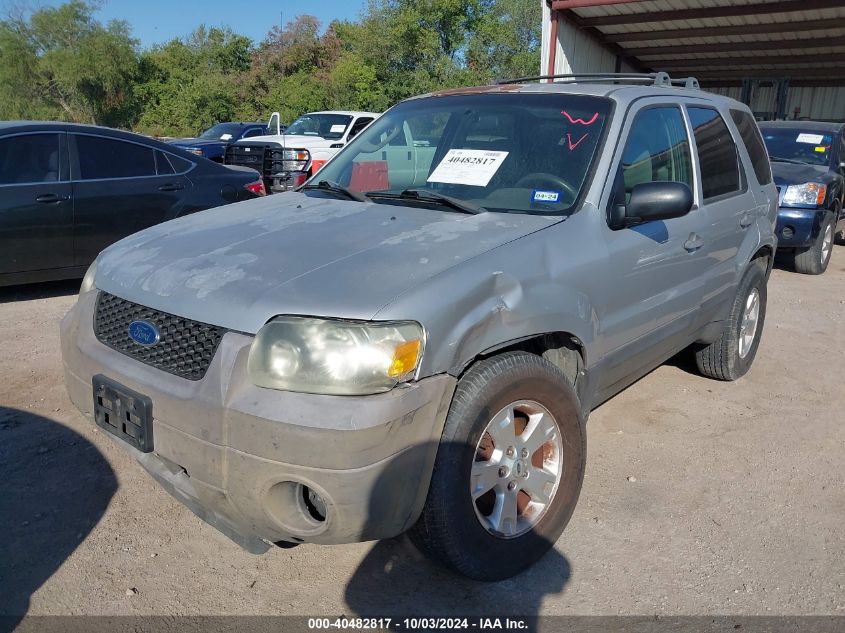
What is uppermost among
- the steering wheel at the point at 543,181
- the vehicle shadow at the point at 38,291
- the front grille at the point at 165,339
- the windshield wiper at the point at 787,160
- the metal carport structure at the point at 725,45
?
the metal carport structure at the point at 725,45

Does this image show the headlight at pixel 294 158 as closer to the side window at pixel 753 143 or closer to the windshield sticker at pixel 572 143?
the side window at pixel 753 143

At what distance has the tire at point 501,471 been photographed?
2.38 metres

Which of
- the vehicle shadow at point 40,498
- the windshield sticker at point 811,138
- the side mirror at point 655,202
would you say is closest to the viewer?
the vehicle shadow at point 40,498

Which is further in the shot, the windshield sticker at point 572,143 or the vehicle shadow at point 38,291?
the vehicle shadow at point 38,291

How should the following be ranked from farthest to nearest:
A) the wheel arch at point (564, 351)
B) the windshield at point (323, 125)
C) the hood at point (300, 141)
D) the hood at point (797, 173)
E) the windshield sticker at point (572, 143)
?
the windshield at point (323, 125), the hood at point (300, 141), the hood at point (797, 173), the windshield sticker at point (572, 143), the wheel arch at point (564, 351)

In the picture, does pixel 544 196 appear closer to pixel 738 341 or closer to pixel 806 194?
pixel 738 341

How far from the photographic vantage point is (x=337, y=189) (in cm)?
360

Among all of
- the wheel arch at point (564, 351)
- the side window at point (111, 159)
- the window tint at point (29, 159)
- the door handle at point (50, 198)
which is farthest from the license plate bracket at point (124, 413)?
the side window at point (111, 159)

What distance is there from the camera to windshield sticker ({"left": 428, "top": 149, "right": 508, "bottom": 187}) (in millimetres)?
3312

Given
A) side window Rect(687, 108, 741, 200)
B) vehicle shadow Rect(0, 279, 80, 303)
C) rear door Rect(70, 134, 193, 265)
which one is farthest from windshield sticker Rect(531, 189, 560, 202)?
vehicle shadow Rect(0, 279, 80, 303)

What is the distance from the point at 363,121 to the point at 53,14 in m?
36.2

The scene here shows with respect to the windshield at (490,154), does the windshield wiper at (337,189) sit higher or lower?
lower

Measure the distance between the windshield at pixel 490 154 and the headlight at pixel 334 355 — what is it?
1140 mm

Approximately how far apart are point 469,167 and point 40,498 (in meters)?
2.47
